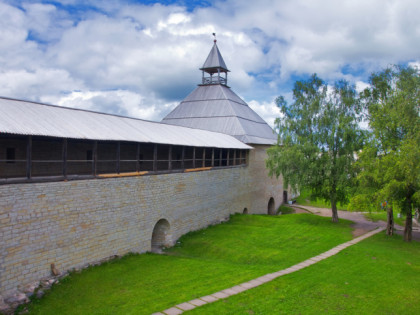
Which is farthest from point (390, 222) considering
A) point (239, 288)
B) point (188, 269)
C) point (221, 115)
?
point (221, 115)

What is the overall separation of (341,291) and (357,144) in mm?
13168

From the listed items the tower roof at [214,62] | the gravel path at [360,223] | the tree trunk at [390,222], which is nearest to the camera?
the tree trunk at [390,222]

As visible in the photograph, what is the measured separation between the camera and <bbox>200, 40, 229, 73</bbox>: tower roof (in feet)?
121

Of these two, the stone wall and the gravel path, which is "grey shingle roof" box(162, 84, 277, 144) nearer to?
the gravel path

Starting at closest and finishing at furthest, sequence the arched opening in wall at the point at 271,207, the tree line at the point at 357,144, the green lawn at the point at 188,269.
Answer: the green lawn at the point at 188,269
the tree line at the point at 357,144
the arched opening in wall at the point at 271,207

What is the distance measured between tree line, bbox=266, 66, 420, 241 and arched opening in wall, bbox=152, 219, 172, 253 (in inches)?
387

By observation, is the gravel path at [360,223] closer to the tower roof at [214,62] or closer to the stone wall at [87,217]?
the stone wall at [87,217]

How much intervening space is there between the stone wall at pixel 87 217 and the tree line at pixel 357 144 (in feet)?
23.4

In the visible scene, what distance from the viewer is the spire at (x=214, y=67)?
37000mm

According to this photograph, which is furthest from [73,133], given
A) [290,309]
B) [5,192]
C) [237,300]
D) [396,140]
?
[396,140]

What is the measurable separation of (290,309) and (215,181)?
43.6 ft

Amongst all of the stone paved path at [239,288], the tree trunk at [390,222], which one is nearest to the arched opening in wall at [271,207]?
the tree trunk at [390,222]

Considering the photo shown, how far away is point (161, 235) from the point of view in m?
18.0

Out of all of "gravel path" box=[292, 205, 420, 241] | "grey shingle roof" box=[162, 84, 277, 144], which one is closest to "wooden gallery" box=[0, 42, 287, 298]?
"grey shingle roof" box=[162, 84, 277, 144]
